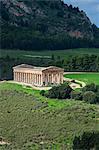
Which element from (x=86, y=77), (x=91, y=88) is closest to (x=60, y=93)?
(x=91, y=88)

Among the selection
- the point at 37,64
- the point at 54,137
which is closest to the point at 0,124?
the point at 54,137

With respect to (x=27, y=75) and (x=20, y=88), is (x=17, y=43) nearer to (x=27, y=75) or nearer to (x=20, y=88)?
(x=27, y=75)

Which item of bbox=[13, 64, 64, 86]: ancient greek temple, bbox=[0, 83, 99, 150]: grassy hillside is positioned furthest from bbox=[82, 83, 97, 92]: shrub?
bbox=[13, 64, 64, 86]: ancient greek temple

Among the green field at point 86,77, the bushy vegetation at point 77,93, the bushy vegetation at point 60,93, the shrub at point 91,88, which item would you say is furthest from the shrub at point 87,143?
the green field at point 86,77

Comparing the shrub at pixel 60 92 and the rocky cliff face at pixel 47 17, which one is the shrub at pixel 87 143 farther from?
the rocky cliff face at pixel 47 17

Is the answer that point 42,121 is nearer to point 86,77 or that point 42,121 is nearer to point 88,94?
point 88,94

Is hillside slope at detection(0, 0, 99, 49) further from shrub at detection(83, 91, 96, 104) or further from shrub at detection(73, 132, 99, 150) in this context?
shrub at detection(73, 132, 99, 150)
